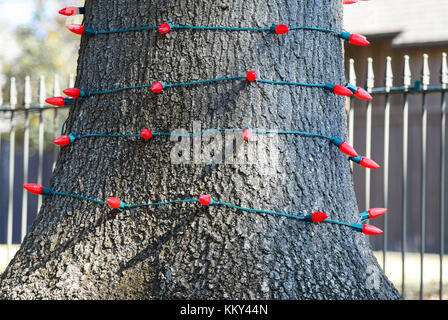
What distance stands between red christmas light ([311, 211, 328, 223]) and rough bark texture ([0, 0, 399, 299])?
0.17ft

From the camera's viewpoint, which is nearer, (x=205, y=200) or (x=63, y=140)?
(x=205, y=200)

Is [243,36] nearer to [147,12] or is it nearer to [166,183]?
[147,12]

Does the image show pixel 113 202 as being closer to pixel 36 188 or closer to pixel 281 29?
pixel 36 188

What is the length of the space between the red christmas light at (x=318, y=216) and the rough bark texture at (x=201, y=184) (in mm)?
53

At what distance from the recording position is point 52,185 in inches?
92.4

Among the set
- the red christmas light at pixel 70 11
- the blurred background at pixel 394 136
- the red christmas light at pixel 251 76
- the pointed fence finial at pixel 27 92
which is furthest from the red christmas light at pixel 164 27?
the blurred background at pixel 394 136

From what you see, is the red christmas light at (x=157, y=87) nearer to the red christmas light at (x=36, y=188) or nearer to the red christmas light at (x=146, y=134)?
the red christmas light at (x=146, y=134)

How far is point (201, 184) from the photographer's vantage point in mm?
2076

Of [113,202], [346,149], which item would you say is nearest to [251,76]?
[346,149]

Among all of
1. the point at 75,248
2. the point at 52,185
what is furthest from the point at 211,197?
the point at 52,185

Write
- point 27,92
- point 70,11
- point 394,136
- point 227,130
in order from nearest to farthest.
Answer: point 227,130, point 70,11, point 27,92, point 394,136

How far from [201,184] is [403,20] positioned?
8.73m

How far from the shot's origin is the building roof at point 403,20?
928 cm

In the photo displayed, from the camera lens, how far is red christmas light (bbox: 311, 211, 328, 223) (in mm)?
2043
